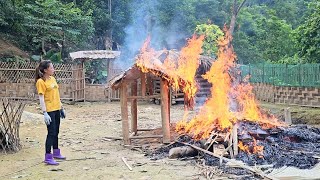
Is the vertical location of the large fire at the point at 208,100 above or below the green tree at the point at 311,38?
below

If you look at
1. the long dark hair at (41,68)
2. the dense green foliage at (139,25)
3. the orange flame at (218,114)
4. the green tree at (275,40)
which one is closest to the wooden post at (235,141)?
the orange flame at (218,114)

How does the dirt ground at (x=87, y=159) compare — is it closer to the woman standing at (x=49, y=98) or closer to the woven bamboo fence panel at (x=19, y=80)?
the woman standing at (x=49, y=98)

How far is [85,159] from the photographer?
25.8ft

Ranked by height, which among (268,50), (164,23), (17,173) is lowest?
(17,173)

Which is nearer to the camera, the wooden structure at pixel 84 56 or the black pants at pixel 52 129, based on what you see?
the black pants at pixel 52 129

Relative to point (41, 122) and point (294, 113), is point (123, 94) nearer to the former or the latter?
point (41, 122)

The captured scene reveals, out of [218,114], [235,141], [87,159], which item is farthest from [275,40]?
[87,159]

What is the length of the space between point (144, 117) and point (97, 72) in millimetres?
11974

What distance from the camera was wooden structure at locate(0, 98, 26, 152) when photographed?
8312 mm

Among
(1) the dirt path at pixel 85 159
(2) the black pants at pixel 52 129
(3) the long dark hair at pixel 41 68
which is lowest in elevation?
(1) the dirt path at pixel 85 159

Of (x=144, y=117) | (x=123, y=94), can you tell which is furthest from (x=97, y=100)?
(x=123, y=94)

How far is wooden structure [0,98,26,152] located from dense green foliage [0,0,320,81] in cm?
1501

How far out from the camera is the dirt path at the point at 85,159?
6684mm

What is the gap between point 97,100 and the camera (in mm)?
21734
